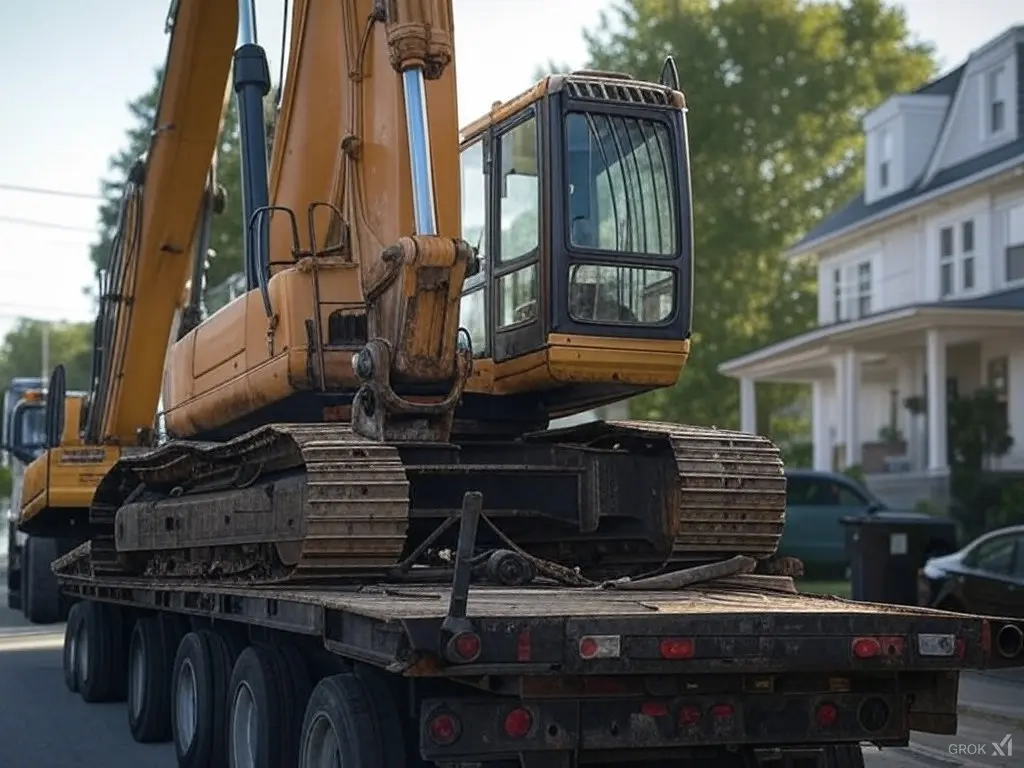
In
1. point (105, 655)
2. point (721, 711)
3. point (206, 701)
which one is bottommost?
point (105, 655)

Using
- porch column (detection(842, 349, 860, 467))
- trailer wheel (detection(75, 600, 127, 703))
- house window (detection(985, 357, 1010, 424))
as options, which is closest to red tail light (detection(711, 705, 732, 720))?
trailer wheel (detection(75, 600, 127, 703))

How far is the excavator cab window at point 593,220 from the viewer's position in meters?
9.13

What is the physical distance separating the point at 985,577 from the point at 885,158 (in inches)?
862

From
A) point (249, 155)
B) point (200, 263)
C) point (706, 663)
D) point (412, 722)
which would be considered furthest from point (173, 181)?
point (706, 663)

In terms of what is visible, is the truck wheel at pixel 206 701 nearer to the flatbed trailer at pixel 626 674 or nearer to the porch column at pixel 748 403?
the flatbed trailer at pixel 626 674

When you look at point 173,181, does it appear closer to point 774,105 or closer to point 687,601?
point 687,601

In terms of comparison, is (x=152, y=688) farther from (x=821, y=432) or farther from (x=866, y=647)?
(x=821, y=432)

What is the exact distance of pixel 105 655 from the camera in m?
13.5

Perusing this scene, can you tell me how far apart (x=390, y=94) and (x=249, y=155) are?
1707 millimetres

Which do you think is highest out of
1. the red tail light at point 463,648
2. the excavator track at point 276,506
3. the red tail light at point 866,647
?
the excavator track at point 276,506

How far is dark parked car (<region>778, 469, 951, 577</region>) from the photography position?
24109 mm

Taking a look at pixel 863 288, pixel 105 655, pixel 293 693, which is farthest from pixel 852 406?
pixel 293 693

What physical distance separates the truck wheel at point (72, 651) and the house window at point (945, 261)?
21066 millimetres

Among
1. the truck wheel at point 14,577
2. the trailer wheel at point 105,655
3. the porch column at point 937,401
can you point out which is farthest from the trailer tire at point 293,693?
the porch column at point 937,401
